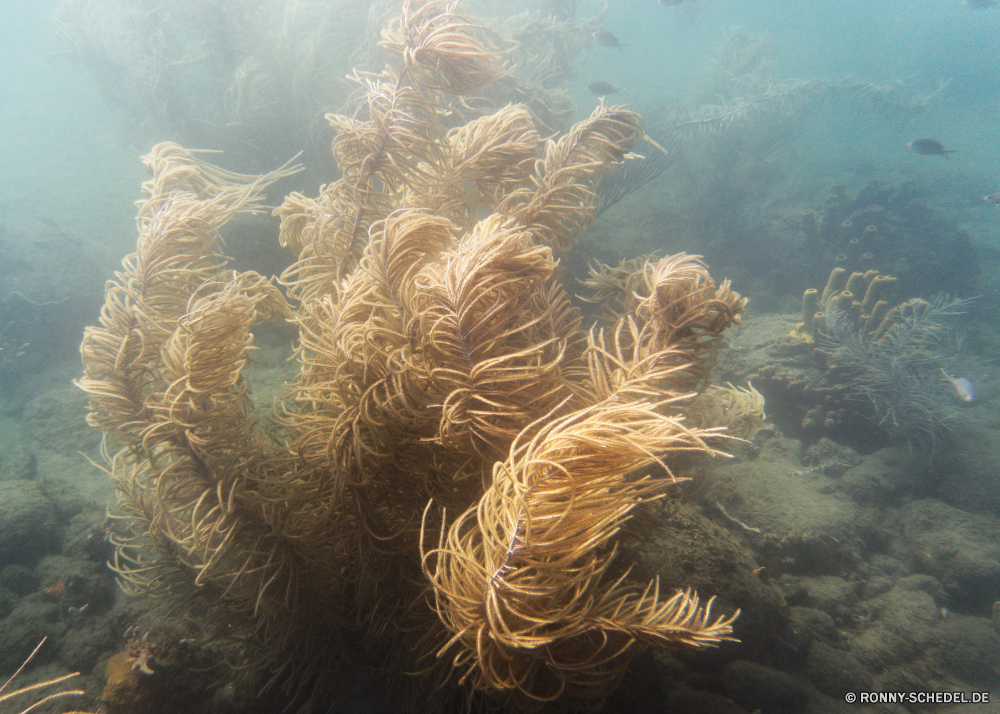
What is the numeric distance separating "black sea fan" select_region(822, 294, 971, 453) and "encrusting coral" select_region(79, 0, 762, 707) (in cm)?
508

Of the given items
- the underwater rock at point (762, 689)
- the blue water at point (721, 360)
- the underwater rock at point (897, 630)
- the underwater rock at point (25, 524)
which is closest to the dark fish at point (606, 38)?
the blue water at point (721, 360)

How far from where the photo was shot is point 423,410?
6.47 ft

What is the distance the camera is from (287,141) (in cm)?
793

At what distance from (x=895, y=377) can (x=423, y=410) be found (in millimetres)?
7894

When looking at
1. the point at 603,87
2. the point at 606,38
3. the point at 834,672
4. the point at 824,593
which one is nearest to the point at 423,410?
the point at 834,672

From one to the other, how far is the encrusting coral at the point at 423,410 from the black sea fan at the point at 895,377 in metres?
5.08

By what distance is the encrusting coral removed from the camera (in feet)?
4.77

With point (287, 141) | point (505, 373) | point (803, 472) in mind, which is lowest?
point (505, 373)

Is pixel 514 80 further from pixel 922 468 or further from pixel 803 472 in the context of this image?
pixel 922 468

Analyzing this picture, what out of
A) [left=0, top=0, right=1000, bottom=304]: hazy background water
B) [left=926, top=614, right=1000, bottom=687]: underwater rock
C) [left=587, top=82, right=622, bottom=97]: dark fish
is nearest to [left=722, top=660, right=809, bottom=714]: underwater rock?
[left=926, top=614, right=1000, bottom=687]: underwater rock

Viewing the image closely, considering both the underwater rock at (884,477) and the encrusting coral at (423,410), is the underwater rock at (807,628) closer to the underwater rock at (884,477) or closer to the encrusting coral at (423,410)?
the encrusting coral at (423,410)

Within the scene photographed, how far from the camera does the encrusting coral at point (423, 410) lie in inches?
57.3

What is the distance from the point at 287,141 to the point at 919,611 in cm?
1189

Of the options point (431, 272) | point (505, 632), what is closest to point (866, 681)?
point (505, 632)
